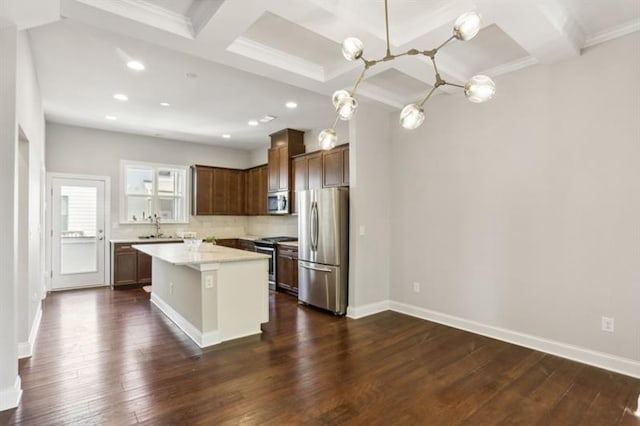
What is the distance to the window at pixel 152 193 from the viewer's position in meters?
6.61

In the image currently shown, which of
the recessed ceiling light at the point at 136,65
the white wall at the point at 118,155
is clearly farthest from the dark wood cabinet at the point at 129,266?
the recessed ceiling light at the point at 136,65

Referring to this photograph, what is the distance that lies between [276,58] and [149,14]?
1.16m

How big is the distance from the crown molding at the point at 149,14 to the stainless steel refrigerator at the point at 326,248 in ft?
8.17

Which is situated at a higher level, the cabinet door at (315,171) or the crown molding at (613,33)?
the crown molding at (613,33)

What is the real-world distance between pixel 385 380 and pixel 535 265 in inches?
77.0

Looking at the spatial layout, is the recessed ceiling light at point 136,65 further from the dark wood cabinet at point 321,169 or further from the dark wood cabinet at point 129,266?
the dark wood cabinet at point 129,266

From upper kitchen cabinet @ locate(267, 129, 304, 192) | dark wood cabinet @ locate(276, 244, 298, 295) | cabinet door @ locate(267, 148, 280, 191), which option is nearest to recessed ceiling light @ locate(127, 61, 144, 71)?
upper kitchen cabinet @ locate(267, 129, 304, 192)

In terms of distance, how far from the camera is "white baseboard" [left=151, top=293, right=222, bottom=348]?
338 centimetres

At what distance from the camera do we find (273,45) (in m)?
3.19

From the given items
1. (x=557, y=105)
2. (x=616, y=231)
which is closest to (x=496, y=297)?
(x=616, y=231)

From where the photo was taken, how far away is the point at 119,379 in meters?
2.68


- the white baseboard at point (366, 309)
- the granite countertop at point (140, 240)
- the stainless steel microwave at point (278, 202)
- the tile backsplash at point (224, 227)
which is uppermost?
the stainless steel microwave at point (278, 202)

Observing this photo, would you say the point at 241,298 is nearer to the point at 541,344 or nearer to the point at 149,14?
the point at 149,14

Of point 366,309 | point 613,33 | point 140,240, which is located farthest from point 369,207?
point 140,240
